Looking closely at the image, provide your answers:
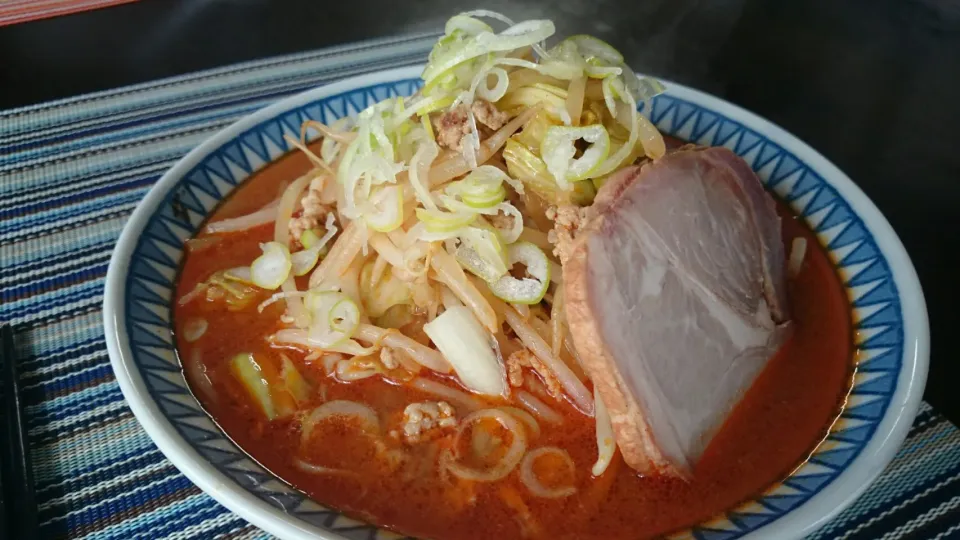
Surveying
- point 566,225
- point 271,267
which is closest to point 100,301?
point 271,267

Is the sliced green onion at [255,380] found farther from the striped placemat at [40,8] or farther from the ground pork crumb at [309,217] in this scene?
the striped placemat at [40,8]

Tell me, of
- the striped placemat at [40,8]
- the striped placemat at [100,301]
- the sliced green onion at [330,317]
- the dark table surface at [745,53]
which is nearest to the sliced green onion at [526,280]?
the sliced green onion at [330,317]

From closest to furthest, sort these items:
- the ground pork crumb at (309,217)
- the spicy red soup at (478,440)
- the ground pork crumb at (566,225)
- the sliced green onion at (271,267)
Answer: the spicy red soup at (478,440)
the ground pork crumb at (566,225)
the sliced green onion at (271,267)
the ground pork crumb at (309,217)

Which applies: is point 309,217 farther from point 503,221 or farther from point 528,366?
point 528,366

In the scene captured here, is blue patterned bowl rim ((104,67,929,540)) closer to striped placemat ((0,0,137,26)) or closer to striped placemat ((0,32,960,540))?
striped placemat ((0,32,960,540))

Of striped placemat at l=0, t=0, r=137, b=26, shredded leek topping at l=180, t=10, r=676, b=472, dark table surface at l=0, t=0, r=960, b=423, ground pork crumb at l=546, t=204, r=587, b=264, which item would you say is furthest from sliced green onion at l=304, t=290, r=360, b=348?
striped placemat at l=0, t=0, r=137, b=26

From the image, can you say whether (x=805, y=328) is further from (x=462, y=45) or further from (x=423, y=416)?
(x=462, y=45)
